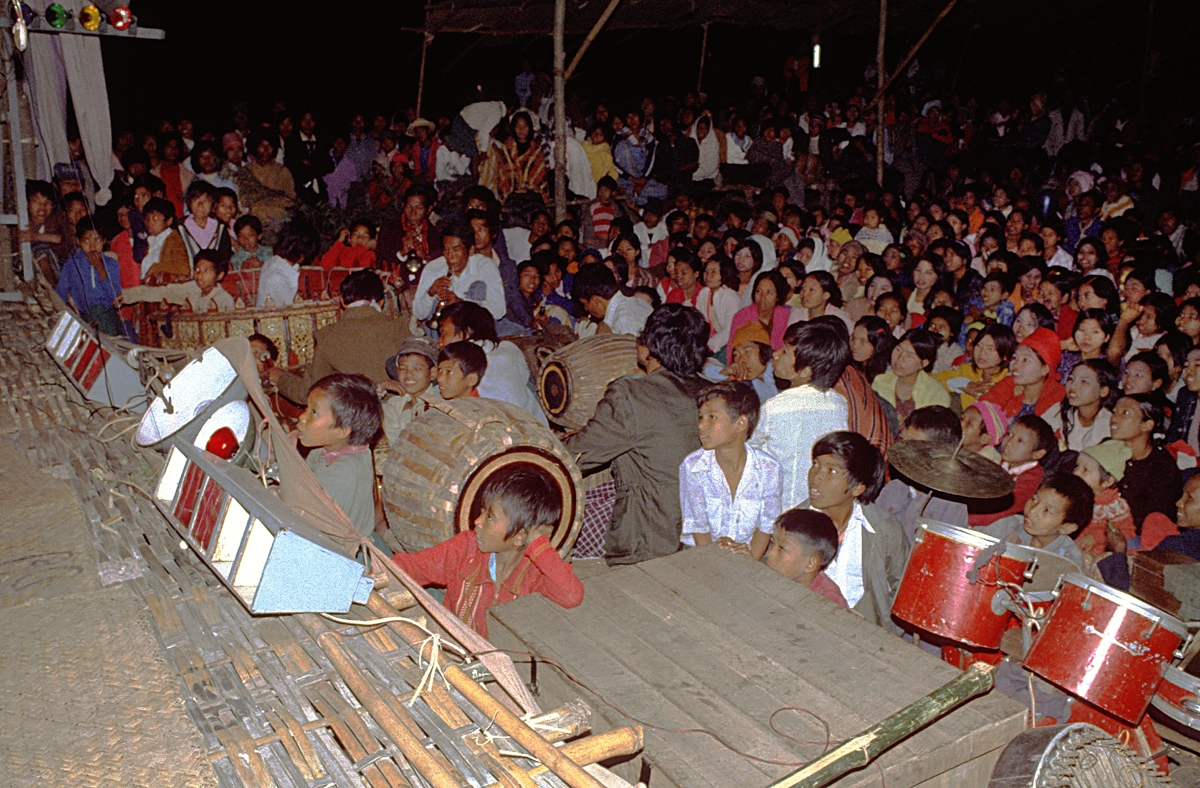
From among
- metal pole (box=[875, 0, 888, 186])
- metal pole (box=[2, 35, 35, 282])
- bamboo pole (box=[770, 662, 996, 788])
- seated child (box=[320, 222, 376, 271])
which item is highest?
metal pole (box=[875, 0, 888, 186])

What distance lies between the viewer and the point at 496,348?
571 cm

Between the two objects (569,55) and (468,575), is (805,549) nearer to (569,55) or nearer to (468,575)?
(468,575)

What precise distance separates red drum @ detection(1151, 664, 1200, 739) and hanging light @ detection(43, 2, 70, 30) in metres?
6.56

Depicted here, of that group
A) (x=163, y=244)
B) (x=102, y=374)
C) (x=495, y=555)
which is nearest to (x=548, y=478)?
(x=495, y=555)

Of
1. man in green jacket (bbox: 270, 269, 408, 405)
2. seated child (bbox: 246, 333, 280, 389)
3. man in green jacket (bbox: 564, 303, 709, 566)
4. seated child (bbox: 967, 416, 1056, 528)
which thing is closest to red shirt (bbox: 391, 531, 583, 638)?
man in green jacket (bbox: 564, 303, 709, 566)

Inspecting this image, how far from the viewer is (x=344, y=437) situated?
3906 millimetres

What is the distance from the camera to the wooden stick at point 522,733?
4.83 feet

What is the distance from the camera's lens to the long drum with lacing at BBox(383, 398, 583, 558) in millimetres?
4086

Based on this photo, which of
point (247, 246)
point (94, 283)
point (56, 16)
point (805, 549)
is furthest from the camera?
point (247, 246)

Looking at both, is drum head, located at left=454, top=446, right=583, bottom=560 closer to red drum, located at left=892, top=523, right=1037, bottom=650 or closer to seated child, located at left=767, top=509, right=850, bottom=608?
seated child, located at left=767, top=509, right=850, bottom=608

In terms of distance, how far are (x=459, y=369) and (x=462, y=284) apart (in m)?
2.45

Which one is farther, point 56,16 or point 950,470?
point 56,16

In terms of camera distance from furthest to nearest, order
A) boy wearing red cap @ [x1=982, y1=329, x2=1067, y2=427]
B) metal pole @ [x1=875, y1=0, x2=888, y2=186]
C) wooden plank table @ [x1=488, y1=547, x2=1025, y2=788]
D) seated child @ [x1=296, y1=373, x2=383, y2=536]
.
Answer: metal pole @ [x1=875, y1=0, x2=888, y2=186] < boy wearing red cap @ [x1=982, y1=329, x2=1067, y2=427] < seated child @ [x1=296, y1=373, x2=383, y2=536] < wooden plank table @ [x1=488, y1=547, x2=1025, y2=788]

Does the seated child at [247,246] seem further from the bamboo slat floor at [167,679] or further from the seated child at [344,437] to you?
the bamboo slat floor at [167,679]
